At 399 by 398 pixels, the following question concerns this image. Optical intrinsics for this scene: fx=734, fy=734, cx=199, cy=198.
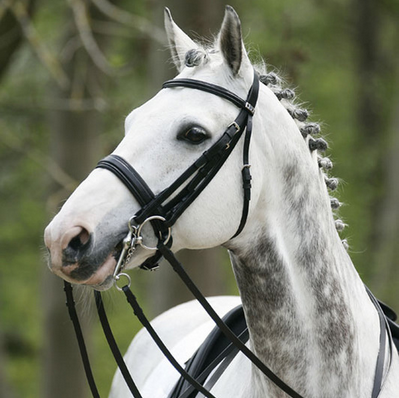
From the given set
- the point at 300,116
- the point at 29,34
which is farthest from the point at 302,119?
the point at 29,34

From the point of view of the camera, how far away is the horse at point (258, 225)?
2.51 m

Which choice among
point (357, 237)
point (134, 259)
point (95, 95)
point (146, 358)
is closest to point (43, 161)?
point (95, 95)

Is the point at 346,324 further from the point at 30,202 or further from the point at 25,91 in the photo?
the point at 30,202

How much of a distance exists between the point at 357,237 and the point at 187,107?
12454 millimetres

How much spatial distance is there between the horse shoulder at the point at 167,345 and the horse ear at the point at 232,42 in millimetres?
1895

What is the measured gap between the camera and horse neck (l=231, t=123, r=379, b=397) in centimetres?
273

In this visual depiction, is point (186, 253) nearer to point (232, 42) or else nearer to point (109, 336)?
point (109, 336)

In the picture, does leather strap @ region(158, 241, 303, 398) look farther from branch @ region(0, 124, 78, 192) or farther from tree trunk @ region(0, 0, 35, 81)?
branch @ region(0, 124, 78, 192)

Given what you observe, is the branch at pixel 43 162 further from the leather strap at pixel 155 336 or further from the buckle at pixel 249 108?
the buckle at pixel 249 108

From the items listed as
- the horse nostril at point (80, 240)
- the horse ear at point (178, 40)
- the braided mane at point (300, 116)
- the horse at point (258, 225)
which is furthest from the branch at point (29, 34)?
the horse nostril at point (80, 240)

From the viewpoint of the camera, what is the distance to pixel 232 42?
268 cm

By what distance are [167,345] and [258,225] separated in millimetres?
2010

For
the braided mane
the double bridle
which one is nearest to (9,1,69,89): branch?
the braided mane

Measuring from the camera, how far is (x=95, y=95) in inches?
309
